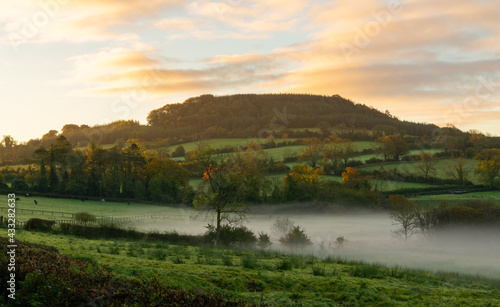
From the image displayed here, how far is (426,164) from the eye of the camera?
9444cm

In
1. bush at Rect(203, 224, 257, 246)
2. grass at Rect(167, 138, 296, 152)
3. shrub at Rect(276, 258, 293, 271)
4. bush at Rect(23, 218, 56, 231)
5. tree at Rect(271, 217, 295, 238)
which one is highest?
grass at Rect(167, 138, 296, 152)

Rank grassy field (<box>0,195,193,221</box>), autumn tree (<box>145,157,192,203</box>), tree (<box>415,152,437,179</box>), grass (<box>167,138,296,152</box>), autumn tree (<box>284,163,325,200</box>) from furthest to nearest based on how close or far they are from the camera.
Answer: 1. grass (<box>167,138,296,152</box>)
2. tree (<box>415,152,437,179</box>)
3. autumn tree (<box>145,157,192,203</box>)
4. autumn tree (<box>284,163,325,200</box>)
5. grassy field (<box>0,195,193,221</box>)

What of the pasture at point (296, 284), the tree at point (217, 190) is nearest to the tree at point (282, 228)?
the tree at point (217, 190)

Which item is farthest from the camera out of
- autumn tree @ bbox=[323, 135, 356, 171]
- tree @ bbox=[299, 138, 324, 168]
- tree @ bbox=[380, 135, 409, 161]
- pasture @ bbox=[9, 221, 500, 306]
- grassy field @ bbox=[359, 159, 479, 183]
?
tree @ bbox=[380, 135, 409, 161]

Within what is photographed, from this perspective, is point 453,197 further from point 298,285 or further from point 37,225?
point 298,285

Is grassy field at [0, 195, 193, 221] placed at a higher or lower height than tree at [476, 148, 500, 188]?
lower

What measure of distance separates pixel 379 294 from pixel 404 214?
44.5 m

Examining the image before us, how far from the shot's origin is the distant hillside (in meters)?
149

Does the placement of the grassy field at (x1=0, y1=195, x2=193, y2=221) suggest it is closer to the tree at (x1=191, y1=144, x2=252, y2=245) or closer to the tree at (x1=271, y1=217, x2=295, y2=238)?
the tree at (x1=271, y1=217, x2=295, y2=238)

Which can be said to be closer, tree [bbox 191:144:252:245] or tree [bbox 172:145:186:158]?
tree [bbox 191:144:252:245]

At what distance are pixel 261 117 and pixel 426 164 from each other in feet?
256

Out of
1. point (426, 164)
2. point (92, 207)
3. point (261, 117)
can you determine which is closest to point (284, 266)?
point (92, 207)

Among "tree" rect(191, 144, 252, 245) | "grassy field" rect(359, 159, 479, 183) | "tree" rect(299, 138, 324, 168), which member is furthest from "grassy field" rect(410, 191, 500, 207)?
"tree" rect(191, 144, 252, 245)

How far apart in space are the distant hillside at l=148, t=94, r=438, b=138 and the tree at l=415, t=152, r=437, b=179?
4537 centimetres
